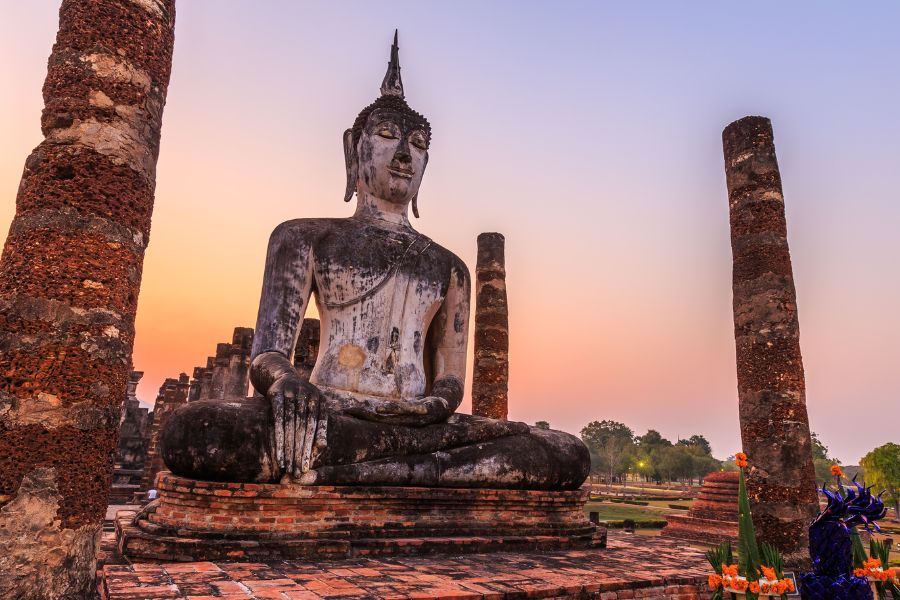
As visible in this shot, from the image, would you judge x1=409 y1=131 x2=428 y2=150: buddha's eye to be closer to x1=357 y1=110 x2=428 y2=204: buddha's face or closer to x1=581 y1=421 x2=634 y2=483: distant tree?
x1=357 y1=110 x2=428 y2=204: buddha's face

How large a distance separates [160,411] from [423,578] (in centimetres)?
1741

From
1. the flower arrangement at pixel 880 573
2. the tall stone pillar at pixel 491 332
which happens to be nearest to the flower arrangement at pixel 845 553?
the flower arrangement at pixel 880 573

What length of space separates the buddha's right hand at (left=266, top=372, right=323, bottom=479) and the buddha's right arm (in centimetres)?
→ 62

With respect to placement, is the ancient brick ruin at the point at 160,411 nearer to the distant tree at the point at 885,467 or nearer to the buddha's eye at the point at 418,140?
the buddha's eye at the point at 418,140

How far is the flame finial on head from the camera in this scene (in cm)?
731

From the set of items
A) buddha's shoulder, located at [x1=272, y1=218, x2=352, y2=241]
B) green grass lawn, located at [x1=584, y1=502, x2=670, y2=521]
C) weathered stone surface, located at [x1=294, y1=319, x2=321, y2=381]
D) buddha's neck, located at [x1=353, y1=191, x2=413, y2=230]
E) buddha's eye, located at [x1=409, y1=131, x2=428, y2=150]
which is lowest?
green grass lawn, located at [x1=584, y1=502, x2=670, y2=521]

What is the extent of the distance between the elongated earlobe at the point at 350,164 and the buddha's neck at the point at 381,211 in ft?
0.47

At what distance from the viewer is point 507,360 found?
43.1ft

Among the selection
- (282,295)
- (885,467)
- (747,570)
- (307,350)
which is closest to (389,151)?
(282,295)

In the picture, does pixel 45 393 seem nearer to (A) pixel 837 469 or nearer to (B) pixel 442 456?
(B) pixel 442 456

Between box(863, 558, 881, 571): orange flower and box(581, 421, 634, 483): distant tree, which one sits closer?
box(863, 558, 881, 571): orange flower

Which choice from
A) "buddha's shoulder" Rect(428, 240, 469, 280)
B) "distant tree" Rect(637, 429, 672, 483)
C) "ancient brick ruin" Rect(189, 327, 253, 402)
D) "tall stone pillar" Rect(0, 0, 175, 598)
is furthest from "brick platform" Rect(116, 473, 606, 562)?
"distant tree" Rect(637, 429, 672, 483)

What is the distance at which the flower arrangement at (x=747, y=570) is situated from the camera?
2.55 m

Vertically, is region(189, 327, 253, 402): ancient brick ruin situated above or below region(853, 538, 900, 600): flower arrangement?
above
